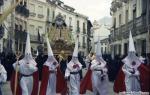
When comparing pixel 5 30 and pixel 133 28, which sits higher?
pixel 5 30

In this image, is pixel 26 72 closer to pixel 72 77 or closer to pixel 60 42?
pixel 72 77

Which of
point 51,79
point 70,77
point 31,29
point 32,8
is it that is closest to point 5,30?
point 31,29

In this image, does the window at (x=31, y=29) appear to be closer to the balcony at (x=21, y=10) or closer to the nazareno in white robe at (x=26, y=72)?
the balcony at (x=21, y=10)

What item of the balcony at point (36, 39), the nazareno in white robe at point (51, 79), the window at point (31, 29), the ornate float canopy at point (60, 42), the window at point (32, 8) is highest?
the window at point (32, 8)

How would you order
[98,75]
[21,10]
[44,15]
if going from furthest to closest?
[44,15] → [21,10] → [98,75]

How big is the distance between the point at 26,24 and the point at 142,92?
120 feet

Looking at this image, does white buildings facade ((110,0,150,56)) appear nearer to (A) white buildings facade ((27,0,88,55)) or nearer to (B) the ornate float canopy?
(B) the ornate float canopy

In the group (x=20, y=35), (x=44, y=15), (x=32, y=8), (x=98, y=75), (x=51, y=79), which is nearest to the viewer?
(x=51, y=79)

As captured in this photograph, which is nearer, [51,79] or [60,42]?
[51,79]

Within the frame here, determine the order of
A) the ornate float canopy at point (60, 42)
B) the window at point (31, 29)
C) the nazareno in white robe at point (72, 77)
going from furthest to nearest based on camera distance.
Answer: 1. the window at point (31, 29)
2. the ornate float canopy at point (60, 42)
3. the nazareno in white robe at point (72, 77)

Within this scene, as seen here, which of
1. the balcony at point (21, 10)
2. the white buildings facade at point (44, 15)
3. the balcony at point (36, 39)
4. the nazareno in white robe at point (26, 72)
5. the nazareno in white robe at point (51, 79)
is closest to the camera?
the nazareno in white robe at point (26, 72)

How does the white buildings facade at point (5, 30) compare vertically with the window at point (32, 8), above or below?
below

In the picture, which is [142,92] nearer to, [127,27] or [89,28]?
[127,27]

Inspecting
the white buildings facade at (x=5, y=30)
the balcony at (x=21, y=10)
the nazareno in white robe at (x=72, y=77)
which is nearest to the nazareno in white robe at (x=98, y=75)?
the nazareno in white robe at (x=72, y=77)
